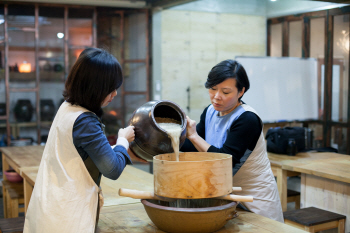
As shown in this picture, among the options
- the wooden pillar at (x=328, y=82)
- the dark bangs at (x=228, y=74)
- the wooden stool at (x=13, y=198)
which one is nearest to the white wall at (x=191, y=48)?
the wooden pillar at (x=328, y=82)

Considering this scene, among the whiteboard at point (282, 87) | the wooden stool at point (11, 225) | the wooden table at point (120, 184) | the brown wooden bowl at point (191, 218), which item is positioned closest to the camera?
the brown wooden bowl at point (191, 218)

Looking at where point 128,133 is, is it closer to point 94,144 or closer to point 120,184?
point 94,144

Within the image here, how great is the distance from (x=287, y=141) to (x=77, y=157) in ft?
8.90

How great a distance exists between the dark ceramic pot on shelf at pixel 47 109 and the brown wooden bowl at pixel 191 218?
4.51 meters

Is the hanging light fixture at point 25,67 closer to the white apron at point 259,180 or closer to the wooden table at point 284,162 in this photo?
the wooden table at point 284,162

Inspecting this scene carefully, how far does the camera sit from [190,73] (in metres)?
5.67

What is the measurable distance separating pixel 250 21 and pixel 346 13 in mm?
1512

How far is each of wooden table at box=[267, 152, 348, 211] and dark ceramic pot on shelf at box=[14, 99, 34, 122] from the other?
346 cm

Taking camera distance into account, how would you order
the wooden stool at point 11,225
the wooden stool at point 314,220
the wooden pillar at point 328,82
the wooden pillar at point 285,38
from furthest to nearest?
1. the wooden pillar at point 285,38
2. the wooden pillar at point 328,82
3. the wooden stool at point 314,220
4. the wooden stool at point 11,225

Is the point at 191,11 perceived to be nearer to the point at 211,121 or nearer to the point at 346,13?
the point at 346,13

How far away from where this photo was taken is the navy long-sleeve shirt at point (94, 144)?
135 cm

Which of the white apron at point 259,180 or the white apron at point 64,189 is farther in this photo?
the white apron at point 259,180

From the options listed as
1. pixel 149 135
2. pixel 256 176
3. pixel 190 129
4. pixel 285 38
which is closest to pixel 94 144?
pixel 149 135

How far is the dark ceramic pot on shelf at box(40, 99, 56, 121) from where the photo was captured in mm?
5555
